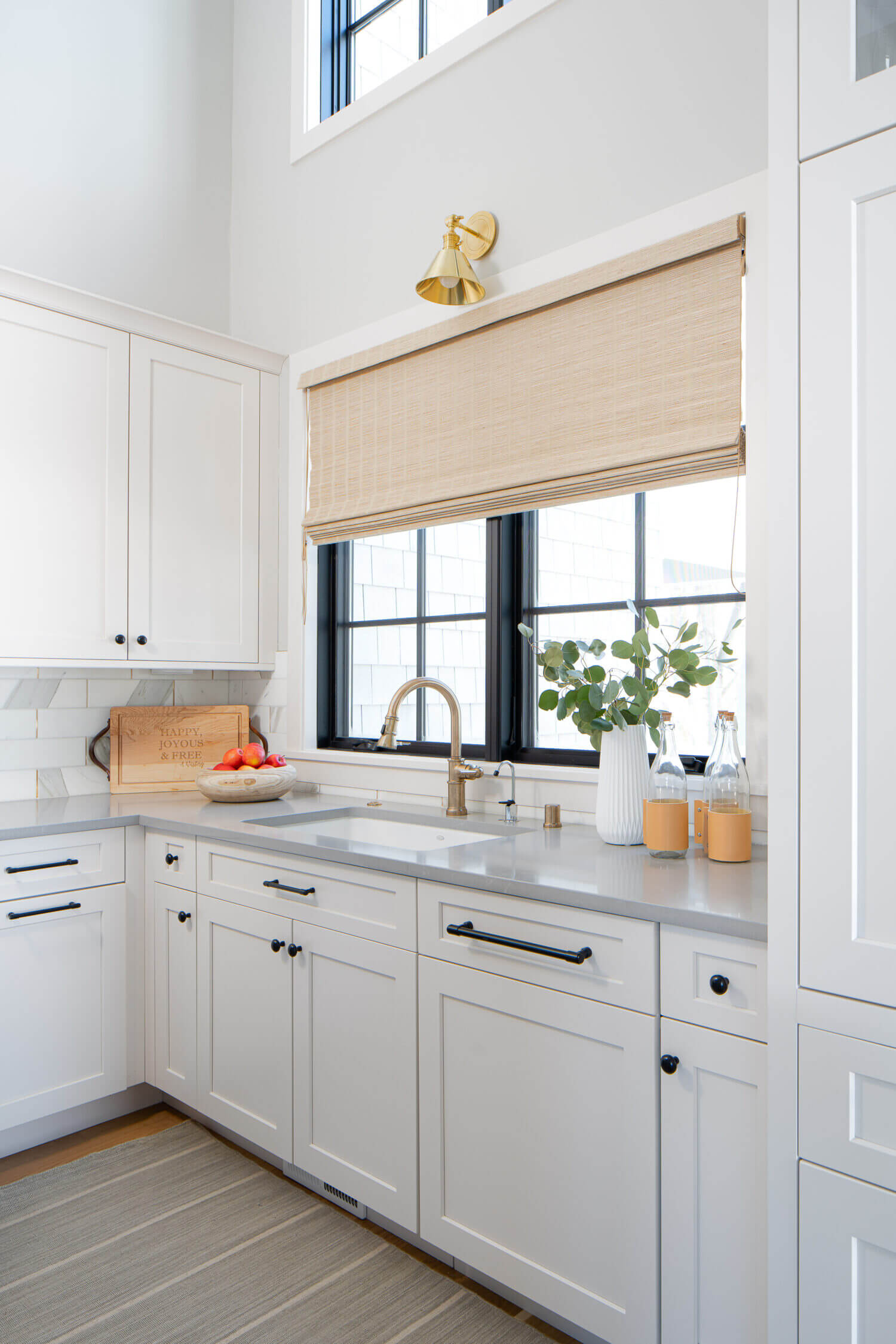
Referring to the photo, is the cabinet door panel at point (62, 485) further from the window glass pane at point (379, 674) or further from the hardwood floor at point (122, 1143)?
the hardwood floor at point (122, 1143)

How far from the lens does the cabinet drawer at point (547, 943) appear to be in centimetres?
147

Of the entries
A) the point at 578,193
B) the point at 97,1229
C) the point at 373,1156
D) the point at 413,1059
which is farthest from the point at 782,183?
the point at 97,1229

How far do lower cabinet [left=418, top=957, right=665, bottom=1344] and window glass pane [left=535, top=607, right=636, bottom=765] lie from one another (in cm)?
84

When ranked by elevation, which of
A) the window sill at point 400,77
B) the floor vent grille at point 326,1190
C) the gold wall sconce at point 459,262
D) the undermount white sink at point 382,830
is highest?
the window sill at point 400,77

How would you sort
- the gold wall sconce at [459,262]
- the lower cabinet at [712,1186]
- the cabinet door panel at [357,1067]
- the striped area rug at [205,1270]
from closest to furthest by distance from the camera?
the lower cabinet at [712,1186] < the striped area rug at [205,1270] < the cabinet door panel at [357,1067] < the gold wall sconce at [459,262]

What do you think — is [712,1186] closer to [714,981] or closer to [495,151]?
[714,981]

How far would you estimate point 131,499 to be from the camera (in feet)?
9.18

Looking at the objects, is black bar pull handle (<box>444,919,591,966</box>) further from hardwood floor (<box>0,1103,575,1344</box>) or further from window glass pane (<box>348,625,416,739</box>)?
window glass pane (<box>348,625,416,739</box>)

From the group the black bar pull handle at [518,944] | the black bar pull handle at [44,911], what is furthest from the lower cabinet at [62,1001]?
the black bar pull handle at [518,944]

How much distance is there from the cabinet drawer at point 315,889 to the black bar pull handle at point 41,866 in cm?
35

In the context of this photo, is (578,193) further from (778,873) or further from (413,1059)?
(413,1059)

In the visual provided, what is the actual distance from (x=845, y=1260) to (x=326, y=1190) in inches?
52.6

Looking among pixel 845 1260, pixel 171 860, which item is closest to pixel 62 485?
pixel 171 860

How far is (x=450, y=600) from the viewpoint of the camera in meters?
2.76
